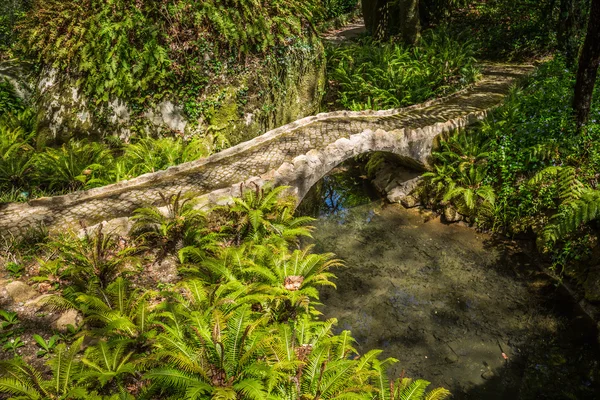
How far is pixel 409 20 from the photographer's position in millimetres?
14125

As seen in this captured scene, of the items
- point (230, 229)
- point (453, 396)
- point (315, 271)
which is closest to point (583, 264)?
point (453, 396)

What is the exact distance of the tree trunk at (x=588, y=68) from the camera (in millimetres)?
7223

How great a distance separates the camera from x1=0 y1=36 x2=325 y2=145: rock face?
9.48 metres

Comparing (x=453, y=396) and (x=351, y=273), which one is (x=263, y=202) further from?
(x=453, y=396)

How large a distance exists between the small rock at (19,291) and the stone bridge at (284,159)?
3.32 ft

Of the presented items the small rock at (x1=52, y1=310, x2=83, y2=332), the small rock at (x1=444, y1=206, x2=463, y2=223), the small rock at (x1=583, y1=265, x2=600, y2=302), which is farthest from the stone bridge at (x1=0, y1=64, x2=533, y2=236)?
the small rock at (x1=583, y1=265, x2=600, y2=302)

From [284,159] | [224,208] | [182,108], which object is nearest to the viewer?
[224,208]

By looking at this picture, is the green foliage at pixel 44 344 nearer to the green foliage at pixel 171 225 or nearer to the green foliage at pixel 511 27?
the green foliage at pixel 171 225

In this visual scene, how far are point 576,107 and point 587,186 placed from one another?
185 cm

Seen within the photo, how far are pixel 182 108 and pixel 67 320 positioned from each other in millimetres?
6086

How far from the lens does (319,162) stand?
8.45 m

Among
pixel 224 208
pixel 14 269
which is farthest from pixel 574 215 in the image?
pixel 14 269

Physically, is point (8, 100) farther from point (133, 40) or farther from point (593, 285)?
point (593, 285)

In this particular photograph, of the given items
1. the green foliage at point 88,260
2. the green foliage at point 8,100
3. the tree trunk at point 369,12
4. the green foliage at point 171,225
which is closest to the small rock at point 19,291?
the green foliage at point 88,260
